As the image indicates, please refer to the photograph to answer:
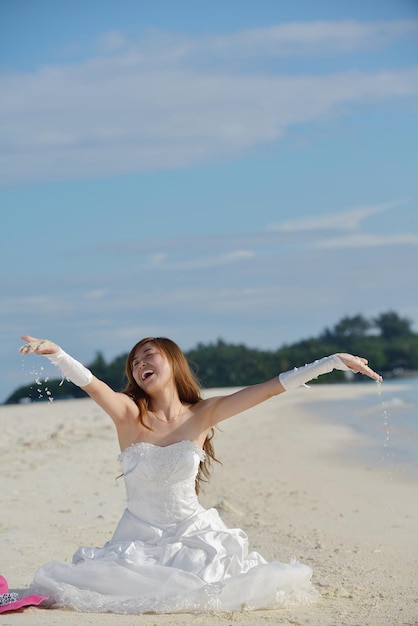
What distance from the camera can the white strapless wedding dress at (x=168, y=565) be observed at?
17.7ft

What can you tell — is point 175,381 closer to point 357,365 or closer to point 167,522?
point 167,522

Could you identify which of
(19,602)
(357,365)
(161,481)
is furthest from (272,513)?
(19,602)

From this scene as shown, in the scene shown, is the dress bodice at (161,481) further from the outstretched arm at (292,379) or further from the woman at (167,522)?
the outstretched arm at (292,379)

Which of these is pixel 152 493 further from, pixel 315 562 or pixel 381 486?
pixel 381 486

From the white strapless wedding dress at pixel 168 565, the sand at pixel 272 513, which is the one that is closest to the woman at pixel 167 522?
the white strapless wedding dress at pixel 168 565

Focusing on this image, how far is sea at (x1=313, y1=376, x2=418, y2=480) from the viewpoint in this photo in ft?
44.0

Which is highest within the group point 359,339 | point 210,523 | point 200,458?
point 359,339

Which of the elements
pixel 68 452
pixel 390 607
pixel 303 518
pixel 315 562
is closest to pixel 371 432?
pixel 68 452

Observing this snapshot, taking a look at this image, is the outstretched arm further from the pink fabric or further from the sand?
the pink fabric

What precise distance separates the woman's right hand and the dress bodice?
0.81m

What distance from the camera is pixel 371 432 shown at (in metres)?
18.2

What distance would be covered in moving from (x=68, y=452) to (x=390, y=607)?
893cm

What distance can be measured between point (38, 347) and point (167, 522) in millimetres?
1308

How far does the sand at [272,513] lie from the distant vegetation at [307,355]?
31316mm
